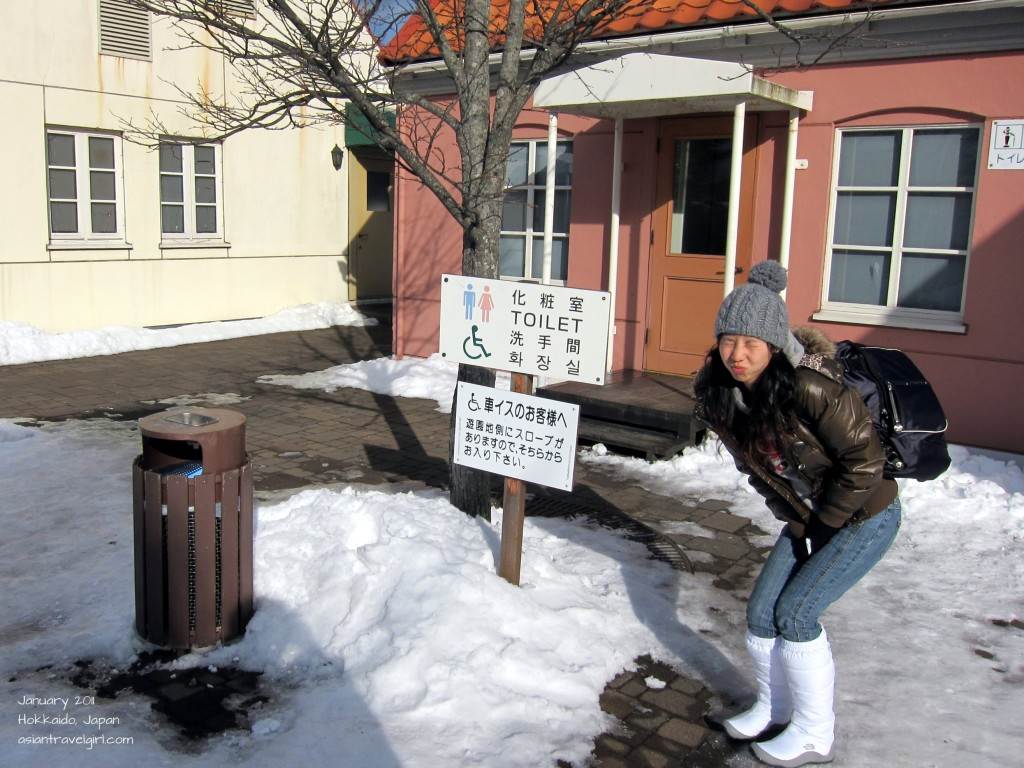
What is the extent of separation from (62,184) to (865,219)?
10.9 metres

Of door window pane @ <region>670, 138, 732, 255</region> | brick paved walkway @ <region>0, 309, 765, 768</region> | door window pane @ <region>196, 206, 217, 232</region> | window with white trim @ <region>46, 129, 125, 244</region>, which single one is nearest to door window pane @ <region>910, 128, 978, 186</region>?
door window pane @ <region>670, 138, 732, 255</region>

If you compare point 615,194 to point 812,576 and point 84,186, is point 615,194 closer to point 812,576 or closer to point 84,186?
point 812,576

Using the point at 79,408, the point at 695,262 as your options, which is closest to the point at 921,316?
the point at 695,262

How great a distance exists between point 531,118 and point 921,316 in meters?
4.57

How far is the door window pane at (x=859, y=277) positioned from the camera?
8.09 meters

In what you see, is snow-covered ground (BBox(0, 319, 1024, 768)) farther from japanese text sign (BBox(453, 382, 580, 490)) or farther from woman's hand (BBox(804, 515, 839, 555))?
woman's hand (BBox(804, 515, 839, 555))

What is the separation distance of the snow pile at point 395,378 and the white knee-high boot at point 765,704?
607cm

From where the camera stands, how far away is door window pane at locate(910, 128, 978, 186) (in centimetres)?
761

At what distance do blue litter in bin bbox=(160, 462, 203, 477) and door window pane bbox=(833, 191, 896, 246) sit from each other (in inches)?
239

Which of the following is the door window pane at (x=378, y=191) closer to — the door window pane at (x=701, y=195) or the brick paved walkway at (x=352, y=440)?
the brick paved walkway at (x=352, y=440)

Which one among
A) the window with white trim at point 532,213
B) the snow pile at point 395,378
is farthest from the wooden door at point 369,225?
the window with white trim at point 532,213

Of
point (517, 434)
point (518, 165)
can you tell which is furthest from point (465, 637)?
point (518, 165)

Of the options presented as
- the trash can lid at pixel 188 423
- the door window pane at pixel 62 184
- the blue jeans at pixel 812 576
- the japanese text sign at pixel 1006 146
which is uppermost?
the japanese text sign at pixel 1006 146

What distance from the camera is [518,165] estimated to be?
1059cm
